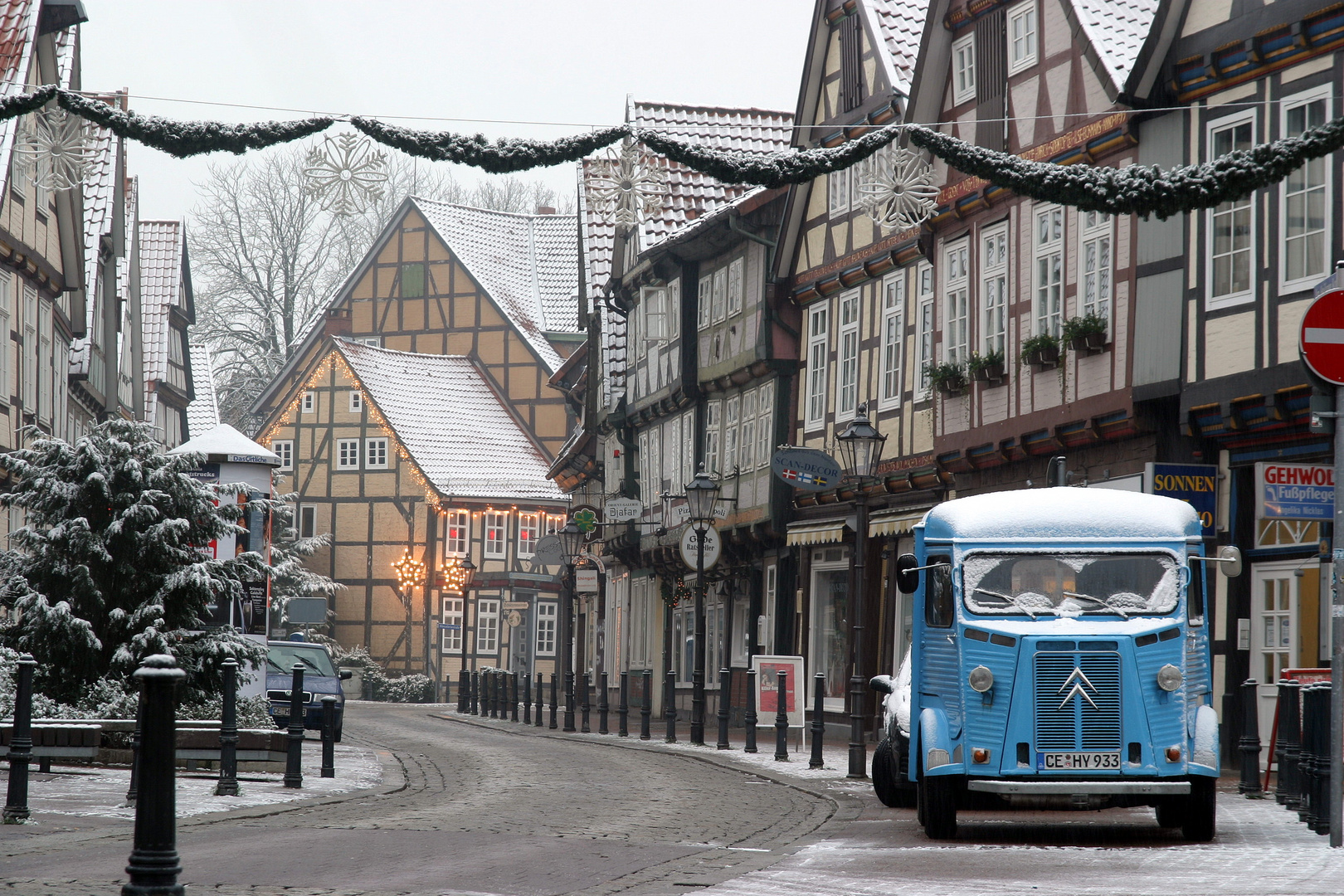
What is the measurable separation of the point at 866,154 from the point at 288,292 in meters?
52.5

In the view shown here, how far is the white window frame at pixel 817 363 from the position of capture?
102ft

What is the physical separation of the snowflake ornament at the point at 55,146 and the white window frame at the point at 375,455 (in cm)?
4854

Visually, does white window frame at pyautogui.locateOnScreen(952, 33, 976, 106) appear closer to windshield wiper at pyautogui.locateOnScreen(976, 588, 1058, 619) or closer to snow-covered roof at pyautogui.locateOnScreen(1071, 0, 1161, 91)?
snow-covered roof at pyautogui.locateOnScreen(1071, 0, 1161, 91)

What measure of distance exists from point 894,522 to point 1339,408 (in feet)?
54.6

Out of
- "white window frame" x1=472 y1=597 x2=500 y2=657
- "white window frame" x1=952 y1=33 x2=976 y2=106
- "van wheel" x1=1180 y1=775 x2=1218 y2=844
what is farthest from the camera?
"white window frame" x1=472 y1=597 x2=500 y2=657

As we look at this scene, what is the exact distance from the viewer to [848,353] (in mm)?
30047

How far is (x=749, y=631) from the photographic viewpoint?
34594 millimetres

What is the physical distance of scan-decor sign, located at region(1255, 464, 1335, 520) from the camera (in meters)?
12.8

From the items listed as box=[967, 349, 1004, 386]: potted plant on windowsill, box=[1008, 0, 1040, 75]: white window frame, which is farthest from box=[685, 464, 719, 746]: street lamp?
box=[1008, 0, 1040, 75]: white window frame

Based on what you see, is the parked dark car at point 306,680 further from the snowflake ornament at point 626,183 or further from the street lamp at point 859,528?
the snowflake ornament at point 626,183

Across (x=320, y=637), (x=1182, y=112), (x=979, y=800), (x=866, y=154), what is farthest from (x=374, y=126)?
(x=320, y=637)

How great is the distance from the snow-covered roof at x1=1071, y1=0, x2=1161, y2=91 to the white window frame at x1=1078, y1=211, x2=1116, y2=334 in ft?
5.50

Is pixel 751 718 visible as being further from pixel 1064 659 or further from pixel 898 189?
pixel 1064 659

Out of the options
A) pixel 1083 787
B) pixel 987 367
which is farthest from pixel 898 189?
pixel 987 367
